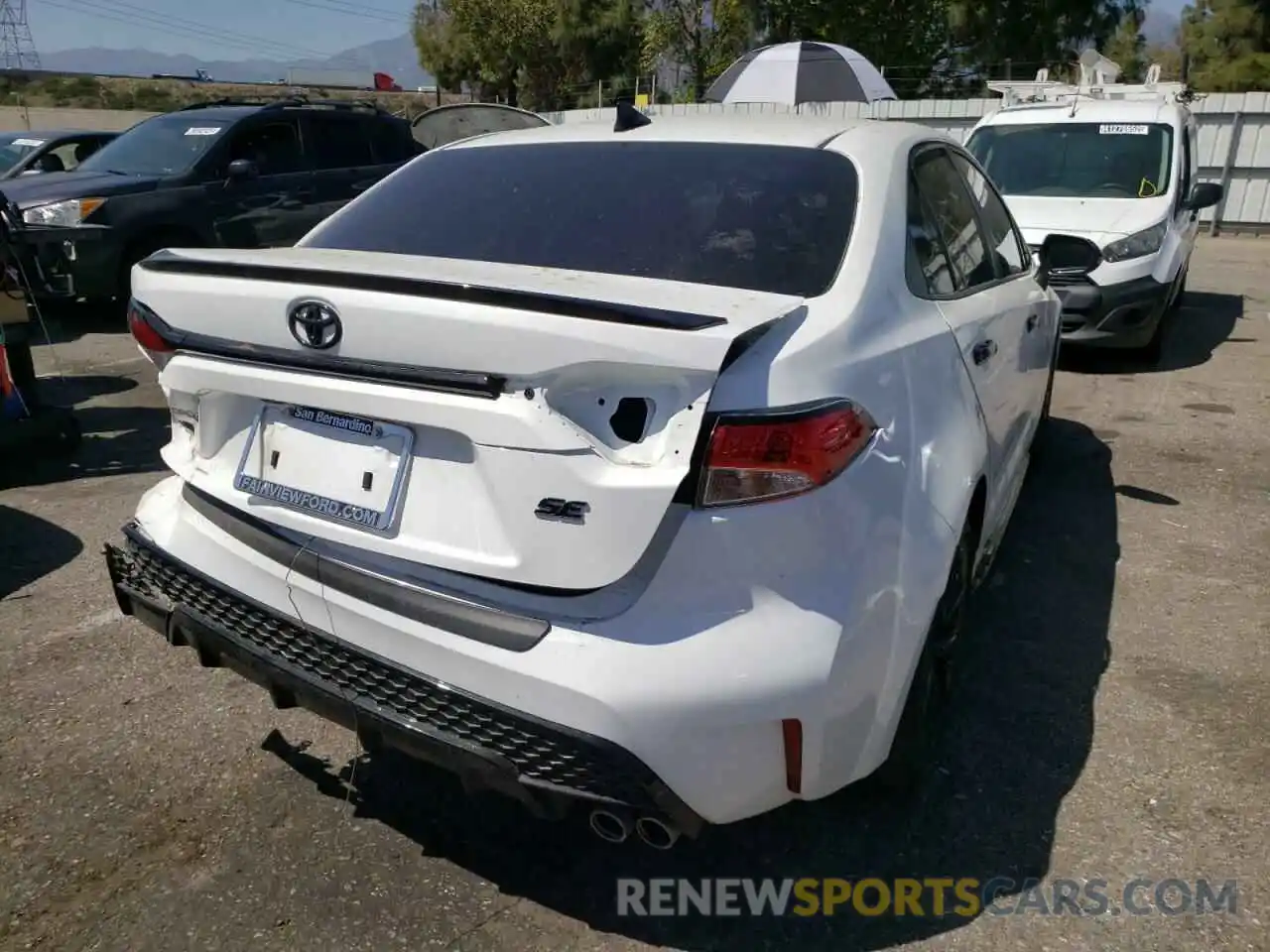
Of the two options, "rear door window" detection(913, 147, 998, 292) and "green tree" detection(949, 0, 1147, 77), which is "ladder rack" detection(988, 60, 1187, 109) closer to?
"rear door window" detection(913, 147, 998, 292)

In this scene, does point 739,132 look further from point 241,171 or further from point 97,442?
point 241,171

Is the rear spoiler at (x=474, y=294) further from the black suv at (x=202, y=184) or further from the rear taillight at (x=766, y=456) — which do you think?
the black suv at (x=202, y=184)

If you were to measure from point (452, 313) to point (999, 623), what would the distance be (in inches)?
98.4

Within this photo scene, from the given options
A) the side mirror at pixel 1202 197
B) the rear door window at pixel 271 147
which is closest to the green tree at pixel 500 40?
the rear door window at pixel 271 147

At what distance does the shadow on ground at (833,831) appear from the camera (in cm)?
229

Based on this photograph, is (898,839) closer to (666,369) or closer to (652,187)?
(666,369)

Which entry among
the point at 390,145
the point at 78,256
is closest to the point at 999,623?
the point at 78,256

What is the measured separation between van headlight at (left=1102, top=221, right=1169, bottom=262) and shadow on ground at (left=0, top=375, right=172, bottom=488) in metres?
6.27

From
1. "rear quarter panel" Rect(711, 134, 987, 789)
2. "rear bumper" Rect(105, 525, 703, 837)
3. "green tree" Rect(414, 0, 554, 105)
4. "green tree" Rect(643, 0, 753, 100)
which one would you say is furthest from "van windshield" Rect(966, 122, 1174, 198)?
"green tree" Rect(414, 0, 554, 105)

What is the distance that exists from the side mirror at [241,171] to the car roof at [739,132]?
611 centimetres

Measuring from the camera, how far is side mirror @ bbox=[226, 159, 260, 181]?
28.1 feet

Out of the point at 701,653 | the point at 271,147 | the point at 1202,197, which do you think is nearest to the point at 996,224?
the point at 701,653

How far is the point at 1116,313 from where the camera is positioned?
7223 mm

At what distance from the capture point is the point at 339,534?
2.14m
